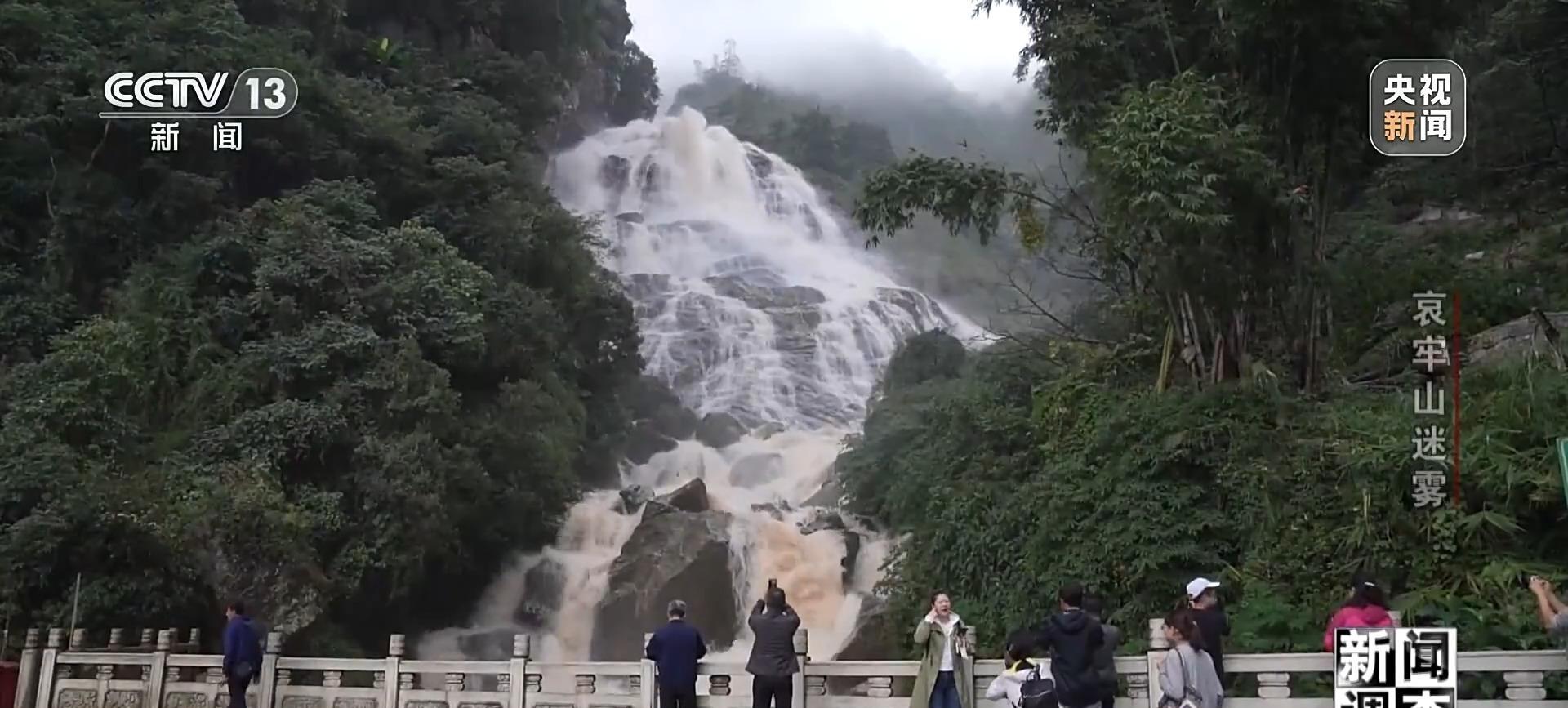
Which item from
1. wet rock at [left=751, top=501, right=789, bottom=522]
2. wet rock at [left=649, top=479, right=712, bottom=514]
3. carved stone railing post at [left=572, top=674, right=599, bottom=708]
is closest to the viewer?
carved stone railing post at [left=572, top=674, right=599, bottom=708]

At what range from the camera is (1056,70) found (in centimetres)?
1012

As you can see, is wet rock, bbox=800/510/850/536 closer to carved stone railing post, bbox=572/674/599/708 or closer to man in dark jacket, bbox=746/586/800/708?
carved stone railing post, bbox=572/674/599/708

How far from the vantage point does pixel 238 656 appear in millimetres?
7039

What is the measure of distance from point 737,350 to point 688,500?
27.7ft

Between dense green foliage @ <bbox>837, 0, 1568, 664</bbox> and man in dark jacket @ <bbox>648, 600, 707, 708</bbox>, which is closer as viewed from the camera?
man in dark jacket @ <bbox>648, 600, 707, 708</bbox>

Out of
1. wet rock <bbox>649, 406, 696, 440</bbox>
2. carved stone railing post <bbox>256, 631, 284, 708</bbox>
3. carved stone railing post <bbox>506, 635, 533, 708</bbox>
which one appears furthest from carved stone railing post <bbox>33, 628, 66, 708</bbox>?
wet rock <bbox>649, 406, 696, 440</bbox>

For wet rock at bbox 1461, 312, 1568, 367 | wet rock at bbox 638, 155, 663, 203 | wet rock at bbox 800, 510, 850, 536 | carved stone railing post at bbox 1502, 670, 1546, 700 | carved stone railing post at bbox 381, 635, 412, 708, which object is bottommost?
carved stone railing post at bbox 381, 635, 412, 708

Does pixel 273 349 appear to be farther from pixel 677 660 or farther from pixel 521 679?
pixel 677 660

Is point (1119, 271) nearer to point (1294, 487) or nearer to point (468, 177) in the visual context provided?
point (1294, 487)

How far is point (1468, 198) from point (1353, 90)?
20.5 feet

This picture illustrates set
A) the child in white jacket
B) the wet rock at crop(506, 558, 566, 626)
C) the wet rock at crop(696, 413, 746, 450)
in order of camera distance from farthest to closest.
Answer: the wet rock at crop(696, 413, 746, 450)
the wet rock at crop(506, 558, 566, 626)
the child in white jacket

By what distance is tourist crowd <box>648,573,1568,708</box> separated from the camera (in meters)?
4.52

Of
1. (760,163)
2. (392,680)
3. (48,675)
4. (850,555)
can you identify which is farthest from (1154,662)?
(760,163)

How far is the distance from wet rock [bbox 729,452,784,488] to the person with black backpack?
14191mm
